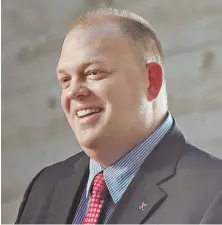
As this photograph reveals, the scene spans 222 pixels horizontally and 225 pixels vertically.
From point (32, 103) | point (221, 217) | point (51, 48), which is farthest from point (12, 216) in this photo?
point (221, 217)

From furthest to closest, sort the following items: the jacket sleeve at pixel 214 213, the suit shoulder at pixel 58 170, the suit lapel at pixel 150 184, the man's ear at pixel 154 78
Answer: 1. the suit shoulder at pixel 58 170
2. the man's ear at pixel 154 78
3. the suit lapel at pixel 150 184
4. the jacket sleeve at pixel 214 213

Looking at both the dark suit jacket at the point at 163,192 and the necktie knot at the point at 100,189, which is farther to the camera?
the necktie knot at the point at 100,189

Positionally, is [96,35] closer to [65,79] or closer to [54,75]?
[65,79]

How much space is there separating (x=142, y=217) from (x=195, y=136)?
1.32ft

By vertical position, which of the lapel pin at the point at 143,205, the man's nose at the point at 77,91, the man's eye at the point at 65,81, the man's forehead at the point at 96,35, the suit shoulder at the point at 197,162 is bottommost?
the lapel pin at the point at 143,205

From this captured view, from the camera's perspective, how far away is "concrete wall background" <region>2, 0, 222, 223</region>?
1.70 meters

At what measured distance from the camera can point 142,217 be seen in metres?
1.37

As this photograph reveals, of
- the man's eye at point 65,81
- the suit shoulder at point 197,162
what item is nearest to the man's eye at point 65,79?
the man's eye at point 65,81

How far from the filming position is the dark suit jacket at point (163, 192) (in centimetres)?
134

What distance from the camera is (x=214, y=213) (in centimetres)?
129

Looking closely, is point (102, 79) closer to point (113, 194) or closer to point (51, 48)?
point (113, 194)

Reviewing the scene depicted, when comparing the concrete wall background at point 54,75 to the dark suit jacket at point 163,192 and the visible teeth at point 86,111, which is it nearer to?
the dark suit jacket at point 163,192

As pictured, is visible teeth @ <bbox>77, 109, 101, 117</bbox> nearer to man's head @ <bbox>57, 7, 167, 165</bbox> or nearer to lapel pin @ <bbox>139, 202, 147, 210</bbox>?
man's head @ <bbox>57, 7, 167, 165</bbox>

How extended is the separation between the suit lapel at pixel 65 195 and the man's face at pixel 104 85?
0.62 ft
